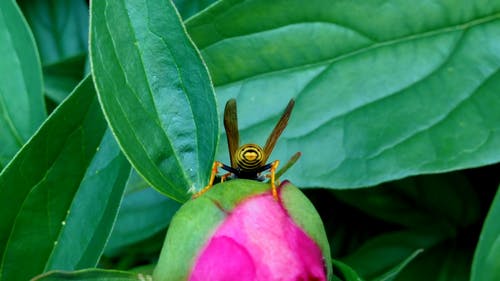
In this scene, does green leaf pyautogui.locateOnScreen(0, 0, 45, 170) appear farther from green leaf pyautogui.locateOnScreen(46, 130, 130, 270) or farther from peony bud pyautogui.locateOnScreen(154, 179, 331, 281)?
peony bud pyautogui.locateOnScreen(154, 179, 331, 281)

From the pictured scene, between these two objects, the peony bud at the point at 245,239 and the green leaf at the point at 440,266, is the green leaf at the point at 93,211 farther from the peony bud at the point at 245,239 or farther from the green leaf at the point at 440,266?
the green leaf at the point at 440,266

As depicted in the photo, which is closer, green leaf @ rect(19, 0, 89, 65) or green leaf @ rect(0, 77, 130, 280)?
green leaf @ rect(0, 77, 130, 280)

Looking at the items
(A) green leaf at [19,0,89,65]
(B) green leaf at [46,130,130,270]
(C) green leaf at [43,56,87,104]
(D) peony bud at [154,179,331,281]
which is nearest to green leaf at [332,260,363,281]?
(D) peony bud at [154,179,331,281]

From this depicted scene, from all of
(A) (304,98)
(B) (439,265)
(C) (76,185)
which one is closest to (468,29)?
(A) (304,98)

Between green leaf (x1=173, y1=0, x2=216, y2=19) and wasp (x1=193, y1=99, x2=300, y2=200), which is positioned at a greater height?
green leaf (x1=173, y1=0, x2=216, y2=19)

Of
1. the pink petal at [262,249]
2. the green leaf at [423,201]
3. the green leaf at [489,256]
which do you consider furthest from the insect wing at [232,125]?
the green leaf at [423,201]

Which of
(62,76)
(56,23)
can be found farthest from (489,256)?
(56,23)

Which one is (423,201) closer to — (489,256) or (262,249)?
(489,256)
